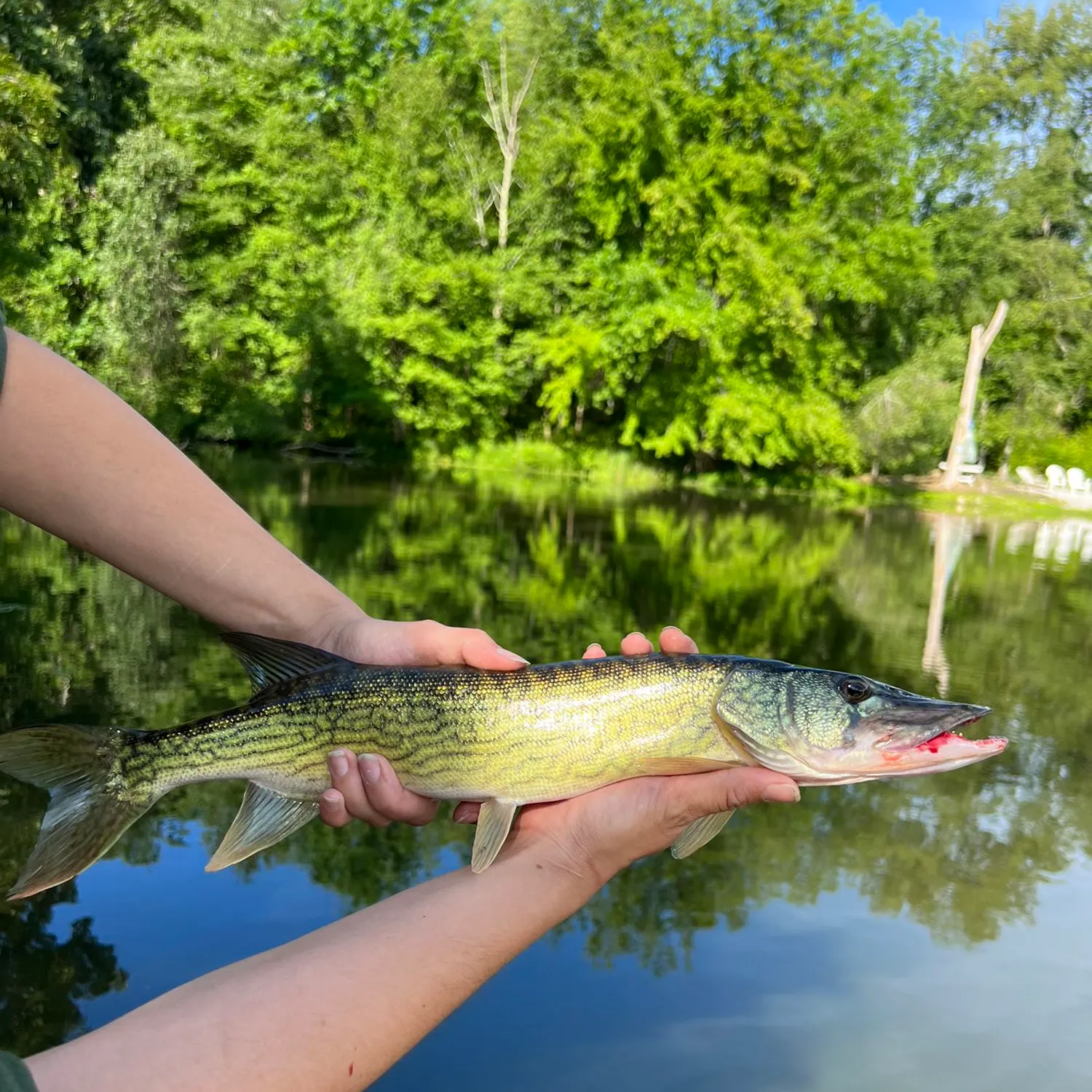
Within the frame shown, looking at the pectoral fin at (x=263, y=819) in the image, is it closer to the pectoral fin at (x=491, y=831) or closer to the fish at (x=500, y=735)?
the fish at (x=500, y=735)

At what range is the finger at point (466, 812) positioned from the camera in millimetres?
3172

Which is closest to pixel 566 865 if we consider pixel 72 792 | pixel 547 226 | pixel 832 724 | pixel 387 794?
pixel 387 794

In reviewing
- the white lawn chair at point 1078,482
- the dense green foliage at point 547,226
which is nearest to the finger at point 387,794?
the dense green foliage at point 547,226

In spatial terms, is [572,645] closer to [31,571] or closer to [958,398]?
[31,571]

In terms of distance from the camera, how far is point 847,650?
1068 centimetres

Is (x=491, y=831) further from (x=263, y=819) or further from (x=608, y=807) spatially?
(x=263, y=819)

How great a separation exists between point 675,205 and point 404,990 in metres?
32.7

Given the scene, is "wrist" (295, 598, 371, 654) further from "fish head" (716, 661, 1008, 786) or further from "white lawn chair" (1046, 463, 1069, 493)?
"white lawn chair" (1046, 463, 1069, 493)

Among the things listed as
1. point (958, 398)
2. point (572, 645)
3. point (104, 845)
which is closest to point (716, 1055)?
point (104, 845)

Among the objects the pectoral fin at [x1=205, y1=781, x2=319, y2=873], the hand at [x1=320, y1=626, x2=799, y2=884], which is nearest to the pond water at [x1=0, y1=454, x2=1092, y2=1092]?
the pectoral fin at [x1=205, y1=781, x2=319, y2=873]

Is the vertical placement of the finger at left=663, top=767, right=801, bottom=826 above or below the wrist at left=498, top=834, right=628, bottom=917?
above

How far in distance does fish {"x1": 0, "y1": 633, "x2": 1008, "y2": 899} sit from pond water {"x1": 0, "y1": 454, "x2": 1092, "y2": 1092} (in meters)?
1.70

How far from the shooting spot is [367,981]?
184 cm

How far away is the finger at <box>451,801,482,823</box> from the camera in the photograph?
3.17 m
